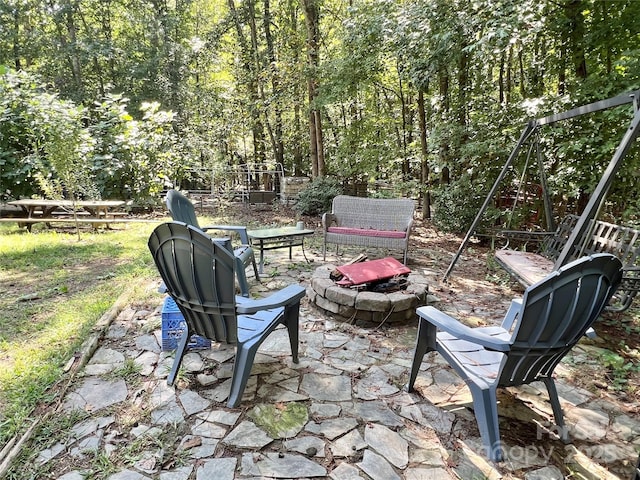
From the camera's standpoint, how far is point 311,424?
1.91 metres

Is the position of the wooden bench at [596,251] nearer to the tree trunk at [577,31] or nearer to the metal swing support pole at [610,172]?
the metal swing support pole at [610,172]

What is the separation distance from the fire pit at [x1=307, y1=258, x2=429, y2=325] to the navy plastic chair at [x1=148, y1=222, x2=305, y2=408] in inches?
36.9

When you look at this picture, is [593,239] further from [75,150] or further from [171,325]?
[75,150]

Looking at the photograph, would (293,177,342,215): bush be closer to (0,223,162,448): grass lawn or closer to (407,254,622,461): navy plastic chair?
(0,223,162,448): grass lawn

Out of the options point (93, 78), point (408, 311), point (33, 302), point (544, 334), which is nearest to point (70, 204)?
point (33, 302)

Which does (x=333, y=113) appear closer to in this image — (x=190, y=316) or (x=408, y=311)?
(x=408, y=311)

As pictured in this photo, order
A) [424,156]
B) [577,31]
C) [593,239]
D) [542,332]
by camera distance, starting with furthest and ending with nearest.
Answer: [424,156]
[577,31]
[593,239]
[542,332]

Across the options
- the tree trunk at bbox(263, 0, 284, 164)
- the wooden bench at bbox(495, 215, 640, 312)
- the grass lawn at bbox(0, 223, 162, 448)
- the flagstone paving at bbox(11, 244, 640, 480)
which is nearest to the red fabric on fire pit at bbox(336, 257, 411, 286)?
the flagstone paving at bbox(11, 244, 640, 480)

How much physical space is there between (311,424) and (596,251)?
10.0ft

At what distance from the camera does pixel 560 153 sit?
4379 millimetres

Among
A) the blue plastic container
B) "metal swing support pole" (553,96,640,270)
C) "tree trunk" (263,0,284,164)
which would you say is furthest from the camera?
"tree trunk" (263,0,284,164)

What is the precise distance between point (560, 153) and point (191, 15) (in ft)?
46.7

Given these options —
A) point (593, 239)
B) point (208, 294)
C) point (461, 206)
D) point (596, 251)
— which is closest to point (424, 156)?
point (461, 206)

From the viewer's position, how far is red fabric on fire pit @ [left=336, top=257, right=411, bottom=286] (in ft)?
10.5
